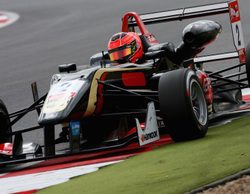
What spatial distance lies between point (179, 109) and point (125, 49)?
181 centimetres

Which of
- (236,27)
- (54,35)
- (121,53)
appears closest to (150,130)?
(121,53)

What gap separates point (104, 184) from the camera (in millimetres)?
6078

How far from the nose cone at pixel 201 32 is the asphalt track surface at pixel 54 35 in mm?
2888

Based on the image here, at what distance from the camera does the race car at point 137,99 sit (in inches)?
302

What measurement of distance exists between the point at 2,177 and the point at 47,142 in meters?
0.53

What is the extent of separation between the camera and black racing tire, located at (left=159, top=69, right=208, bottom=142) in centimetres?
757

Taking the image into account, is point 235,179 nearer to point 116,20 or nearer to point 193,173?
point 193,173

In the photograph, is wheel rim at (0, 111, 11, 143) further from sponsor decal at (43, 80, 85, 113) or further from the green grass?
the green grass

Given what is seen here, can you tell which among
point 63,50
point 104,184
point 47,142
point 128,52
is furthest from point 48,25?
point 104,184

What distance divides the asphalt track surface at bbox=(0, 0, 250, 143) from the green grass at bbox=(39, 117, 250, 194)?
446cm

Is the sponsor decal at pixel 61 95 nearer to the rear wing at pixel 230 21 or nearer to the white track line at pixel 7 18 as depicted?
the rear wing at pixel 230 21

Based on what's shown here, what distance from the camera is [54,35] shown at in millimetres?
18922

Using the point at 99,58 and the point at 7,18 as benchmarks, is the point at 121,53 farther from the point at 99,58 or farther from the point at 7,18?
the point at 7,18

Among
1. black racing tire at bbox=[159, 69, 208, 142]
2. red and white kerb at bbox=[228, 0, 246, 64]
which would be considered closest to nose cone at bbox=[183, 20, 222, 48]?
red and white kerb at bbox=[228, 0, 246, 64]
